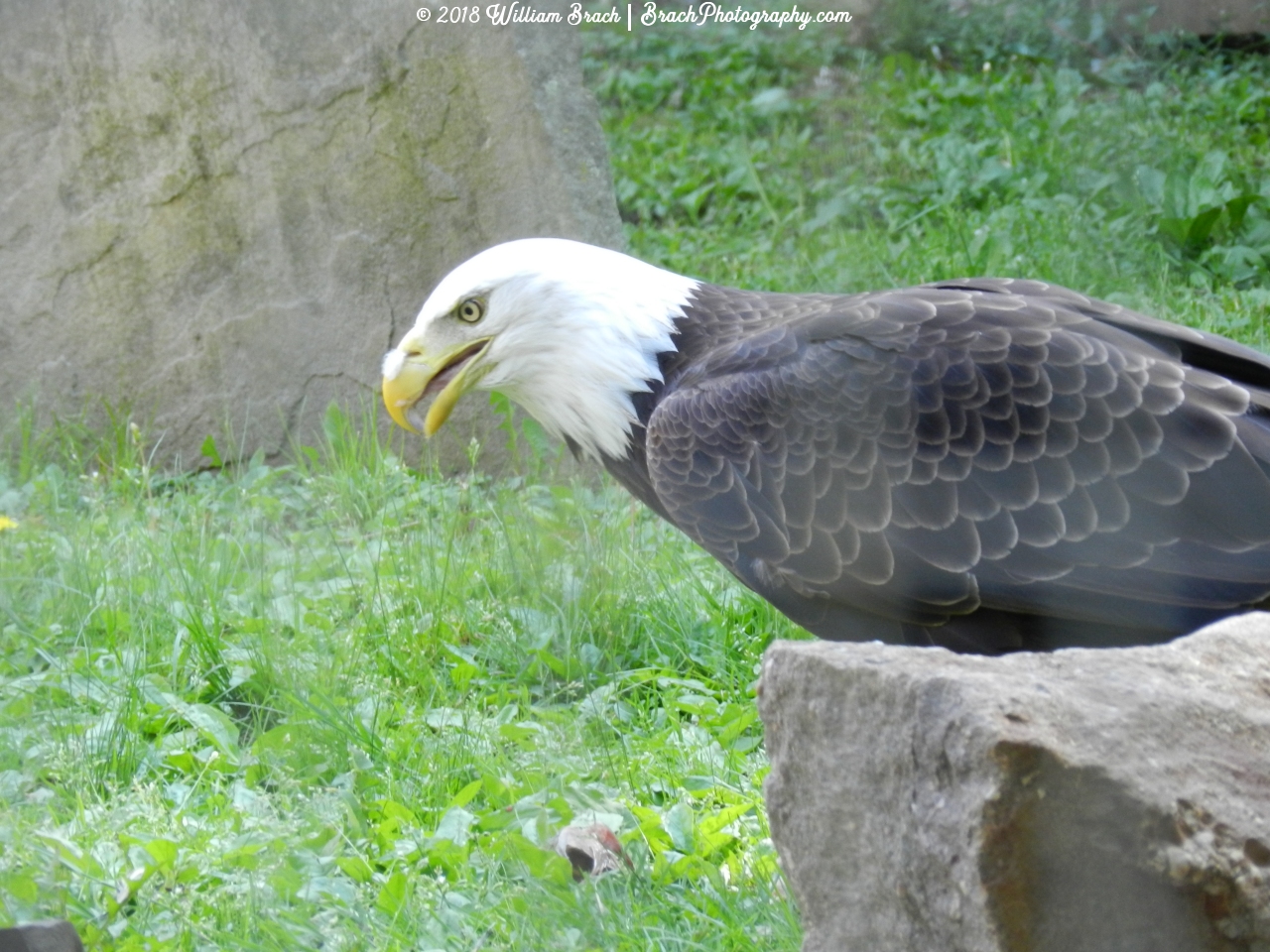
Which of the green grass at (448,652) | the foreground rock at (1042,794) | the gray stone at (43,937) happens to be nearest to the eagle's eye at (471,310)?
the green grass at (448,652)

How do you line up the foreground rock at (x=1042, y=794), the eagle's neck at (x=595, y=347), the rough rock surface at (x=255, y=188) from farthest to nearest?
1. the rough rock surface at (x=255, y=188)
2. the eagle's neck at (x=595, y=347)
3. the foreground rock at (x=1042, y=794)

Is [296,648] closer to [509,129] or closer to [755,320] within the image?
[755,320]

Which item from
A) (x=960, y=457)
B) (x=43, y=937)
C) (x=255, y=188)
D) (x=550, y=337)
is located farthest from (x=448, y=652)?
(x=255, y=188)

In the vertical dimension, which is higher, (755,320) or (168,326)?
(755,320)

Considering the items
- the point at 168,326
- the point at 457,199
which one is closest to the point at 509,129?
the point at 457,199

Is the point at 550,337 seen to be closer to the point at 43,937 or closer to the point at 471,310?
the point at 471,310

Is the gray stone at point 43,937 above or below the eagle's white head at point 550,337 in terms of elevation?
below

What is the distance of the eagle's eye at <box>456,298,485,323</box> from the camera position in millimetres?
3299

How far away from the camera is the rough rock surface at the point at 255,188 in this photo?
499 cm

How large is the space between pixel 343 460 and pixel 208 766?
5.99ft

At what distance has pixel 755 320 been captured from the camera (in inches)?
130

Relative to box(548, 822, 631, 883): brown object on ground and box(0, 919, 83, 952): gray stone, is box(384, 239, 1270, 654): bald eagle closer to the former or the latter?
box(548, 822, 631, 883): brown object on ground

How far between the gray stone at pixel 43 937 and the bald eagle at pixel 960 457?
54.6 inches

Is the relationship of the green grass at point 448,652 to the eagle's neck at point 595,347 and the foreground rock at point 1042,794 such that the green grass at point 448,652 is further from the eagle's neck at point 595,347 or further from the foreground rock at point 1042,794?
the foreground rock at point 1042,794
